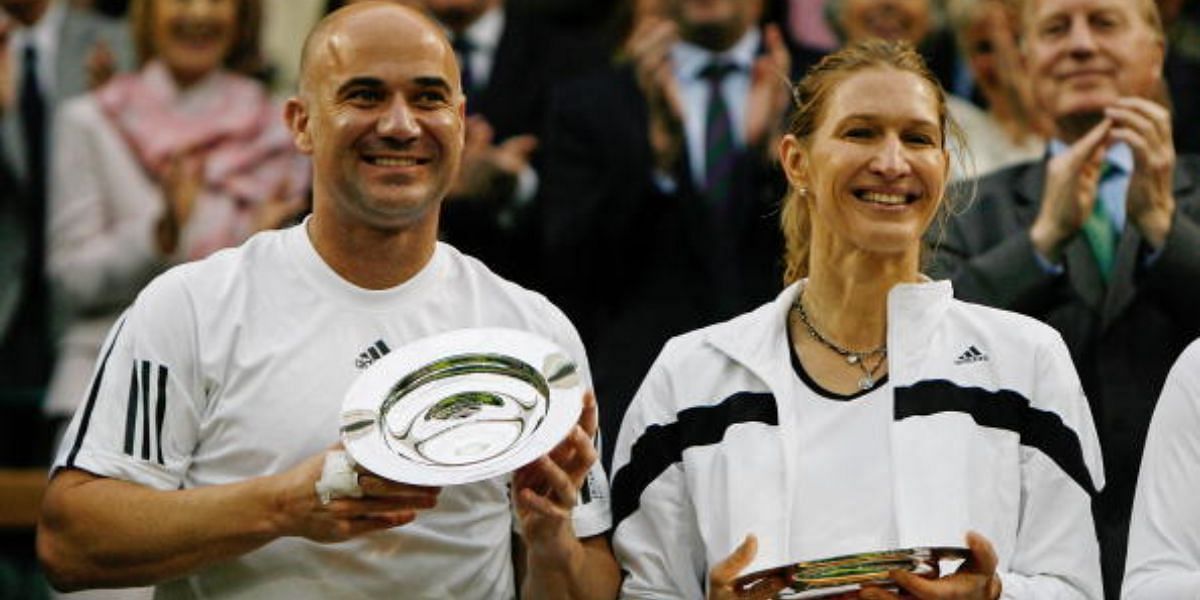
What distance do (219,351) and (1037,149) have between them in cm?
292

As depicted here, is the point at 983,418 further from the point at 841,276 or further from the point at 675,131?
the point at 675,131

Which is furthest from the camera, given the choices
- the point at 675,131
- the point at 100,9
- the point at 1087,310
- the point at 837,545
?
the point at 100,9

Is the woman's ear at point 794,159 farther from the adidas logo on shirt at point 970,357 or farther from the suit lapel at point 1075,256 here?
the suit lapel at point 1075,256

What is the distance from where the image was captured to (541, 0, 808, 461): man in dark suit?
6191 millimetres

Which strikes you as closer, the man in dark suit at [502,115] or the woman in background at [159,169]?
the man in dark suit at [502,115]

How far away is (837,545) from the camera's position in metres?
4.39

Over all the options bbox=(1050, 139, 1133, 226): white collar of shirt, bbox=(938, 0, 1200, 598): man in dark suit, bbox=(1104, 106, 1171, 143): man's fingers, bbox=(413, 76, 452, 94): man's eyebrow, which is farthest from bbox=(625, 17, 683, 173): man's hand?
bbox=(413, 76, 452, 94): man's eyebrow

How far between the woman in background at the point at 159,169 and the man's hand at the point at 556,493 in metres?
2.56

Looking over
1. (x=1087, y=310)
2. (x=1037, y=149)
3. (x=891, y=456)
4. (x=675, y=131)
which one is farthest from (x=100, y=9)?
(x=891, y=456)

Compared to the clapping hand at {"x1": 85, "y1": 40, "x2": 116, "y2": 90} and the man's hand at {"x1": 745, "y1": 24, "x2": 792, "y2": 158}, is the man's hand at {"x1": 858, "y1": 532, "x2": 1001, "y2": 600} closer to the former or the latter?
the man's hand at {"x1": 745, "y1": 24, "x2": 792, "y2": 158}

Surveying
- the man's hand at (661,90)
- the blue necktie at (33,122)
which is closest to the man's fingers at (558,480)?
the man's hand at (661,90)

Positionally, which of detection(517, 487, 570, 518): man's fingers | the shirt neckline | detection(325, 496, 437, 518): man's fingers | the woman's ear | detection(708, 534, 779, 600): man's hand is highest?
the woman's ear

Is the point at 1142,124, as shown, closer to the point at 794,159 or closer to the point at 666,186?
the point at 794,159

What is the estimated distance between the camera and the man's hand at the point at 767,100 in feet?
20.9
